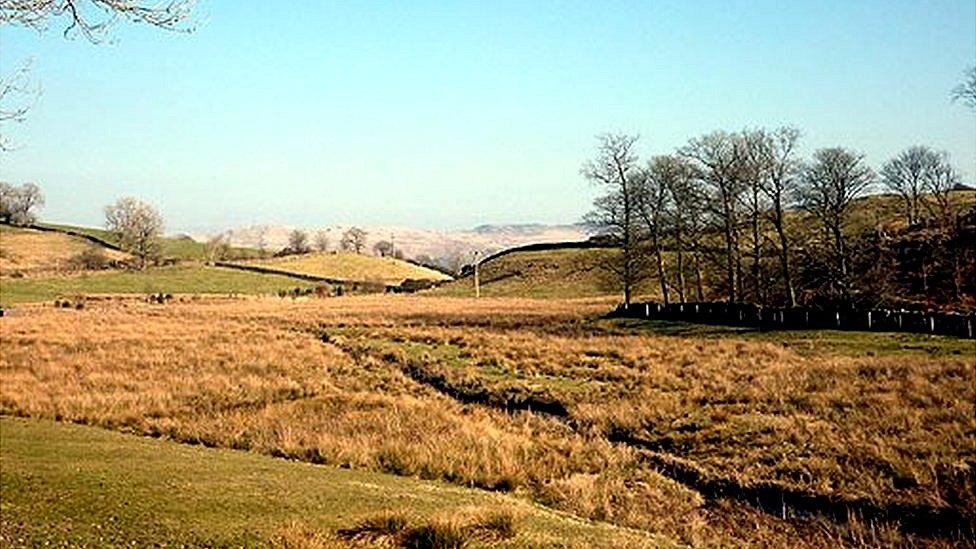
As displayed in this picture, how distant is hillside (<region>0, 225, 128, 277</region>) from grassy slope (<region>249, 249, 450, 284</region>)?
2823 centimetres

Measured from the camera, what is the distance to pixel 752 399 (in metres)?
23.7

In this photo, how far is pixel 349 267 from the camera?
15862cm

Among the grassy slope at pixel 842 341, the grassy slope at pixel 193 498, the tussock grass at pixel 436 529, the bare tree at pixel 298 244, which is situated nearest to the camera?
the tussock grass at pixel 436 529

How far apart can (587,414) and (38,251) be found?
14056 cm

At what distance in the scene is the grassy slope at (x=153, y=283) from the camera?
92788 millimetres

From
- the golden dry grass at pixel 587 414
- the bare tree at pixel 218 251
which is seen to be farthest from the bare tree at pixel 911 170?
the bare tree at pixel 218 251

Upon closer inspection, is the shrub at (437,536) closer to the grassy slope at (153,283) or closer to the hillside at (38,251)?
the grassy slope at (153,283)

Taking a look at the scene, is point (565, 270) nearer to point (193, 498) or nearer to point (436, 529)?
point (193, 498)

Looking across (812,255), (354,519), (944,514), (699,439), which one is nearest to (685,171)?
(812,255)

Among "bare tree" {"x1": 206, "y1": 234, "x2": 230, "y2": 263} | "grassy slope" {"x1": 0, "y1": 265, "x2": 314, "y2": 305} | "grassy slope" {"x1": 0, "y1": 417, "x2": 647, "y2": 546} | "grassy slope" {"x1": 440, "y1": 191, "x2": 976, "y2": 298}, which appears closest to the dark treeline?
"grassy slope" {"x1": 440, "y1": 191, "x2": 976, "y2": 298}

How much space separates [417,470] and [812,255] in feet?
167

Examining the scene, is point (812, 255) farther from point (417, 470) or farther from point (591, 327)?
point (417, 470)

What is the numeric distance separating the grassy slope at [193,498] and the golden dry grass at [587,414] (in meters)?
2.08

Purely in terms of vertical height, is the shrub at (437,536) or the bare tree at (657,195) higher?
the bare tree at (657,195)
